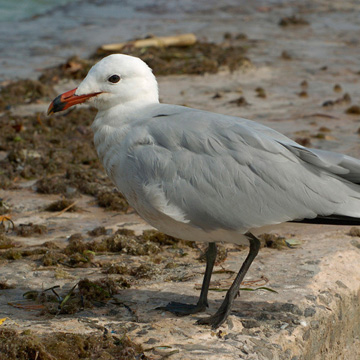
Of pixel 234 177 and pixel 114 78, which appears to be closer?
pixel 234 177

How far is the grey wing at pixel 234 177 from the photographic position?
12.8 feet

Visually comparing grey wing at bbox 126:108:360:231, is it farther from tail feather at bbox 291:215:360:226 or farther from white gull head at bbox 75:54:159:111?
white gull head at bbox 75:54:159:111

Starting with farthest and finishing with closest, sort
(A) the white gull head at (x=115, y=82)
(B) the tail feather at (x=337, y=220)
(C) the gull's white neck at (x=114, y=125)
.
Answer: (A) the white gull head at (x=115, y=82), (C) the gull's white neck at (x=114, y=125), (B) the tail feather at (x=337, y=220)

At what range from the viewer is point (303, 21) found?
53.3ft

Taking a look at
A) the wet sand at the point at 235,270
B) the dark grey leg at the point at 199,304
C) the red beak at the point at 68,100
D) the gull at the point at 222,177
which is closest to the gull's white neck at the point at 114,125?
the gull at the point at 222,177

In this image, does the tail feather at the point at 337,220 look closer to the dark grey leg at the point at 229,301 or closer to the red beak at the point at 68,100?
the dark grey leg at the point at 229,301

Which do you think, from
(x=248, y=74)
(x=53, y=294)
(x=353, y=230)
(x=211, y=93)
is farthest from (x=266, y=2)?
(x=53, y=294)

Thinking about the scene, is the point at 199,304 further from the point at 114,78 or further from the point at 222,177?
the point at 114,78

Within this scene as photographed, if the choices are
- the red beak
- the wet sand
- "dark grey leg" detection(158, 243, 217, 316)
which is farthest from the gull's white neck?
the wet sand

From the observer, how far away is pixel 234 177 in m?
3.96

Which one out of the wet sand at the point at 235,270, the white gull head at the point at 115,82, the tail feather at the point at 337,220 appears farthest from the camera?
the white gull head at the point at 115,82

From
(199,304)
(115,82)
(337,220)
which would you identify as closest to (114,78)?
(115,82)

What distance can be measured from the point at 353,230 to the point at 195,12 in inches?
538

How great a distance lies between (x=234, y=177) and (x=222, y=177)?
69 mm
